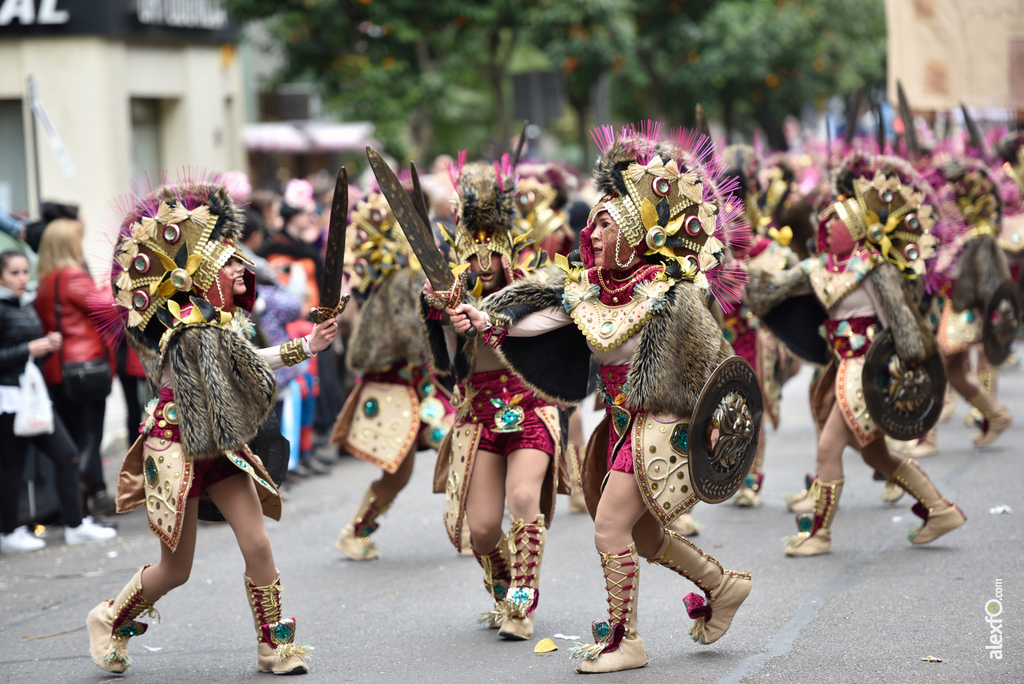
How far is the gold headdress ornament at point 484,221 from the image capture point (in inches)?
220

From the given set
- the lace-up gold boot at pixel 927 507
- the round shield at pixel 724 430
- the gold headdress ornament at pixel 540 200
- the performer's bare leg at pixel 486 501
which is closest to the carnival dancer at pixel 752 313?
the lace-up gold boot at pixel 927 507

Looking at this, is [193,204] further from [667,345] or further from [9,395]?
[9,395]

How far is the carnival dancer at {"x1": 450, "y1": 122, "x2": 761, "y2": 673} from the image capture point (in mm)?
4617

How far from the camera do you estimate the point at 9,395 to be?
23.1ft

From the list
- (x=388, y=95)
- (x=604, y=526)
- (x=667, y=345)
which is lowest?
(x=604, y=526)

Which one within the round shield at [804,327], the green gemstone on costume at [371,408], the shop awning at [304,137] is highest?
the shop awning at [304,137]

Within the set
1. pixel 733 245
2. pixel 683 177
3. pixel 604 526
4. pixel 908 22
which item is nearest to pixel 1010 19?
pixel 908 22

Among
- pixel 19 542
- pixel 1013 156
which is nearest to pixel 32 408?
pixel 19 542

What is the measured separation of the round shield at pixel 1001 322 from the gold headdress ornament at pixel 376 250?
13.7 feet

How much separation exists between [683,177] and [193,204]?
2034 mm

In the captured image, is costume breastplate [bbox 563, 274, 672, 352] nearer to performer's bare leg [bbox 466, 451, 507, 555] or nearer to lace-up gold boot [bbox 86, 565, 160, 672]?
performer's bare leg [bbox 466, 451, 507, 555]

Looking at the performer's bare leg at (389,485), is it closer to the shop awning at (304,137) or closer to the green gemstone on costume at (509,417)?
the green gemstone on costume at (509,417)

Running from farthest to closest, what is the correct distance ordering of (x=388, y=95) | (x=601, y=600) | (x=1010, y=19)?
1. (x=388, y=95)
2. (x=1010, y=19)
3. (x=601, y=600)

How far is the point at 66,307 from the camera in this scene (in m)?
7.54
